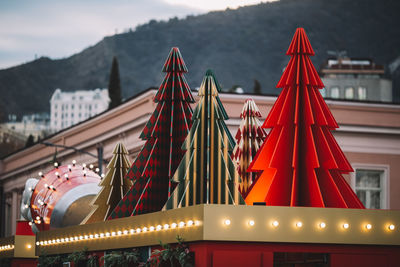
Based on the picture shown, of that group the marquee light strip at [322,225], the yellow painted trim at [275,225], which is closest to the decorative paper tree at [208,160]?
the yellow painted trim at [275,225]

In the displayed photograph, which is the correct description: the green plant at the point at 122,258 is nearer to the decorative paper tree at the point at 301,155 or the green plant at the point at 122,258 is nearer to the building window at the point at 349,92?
the decorative paper tree at the point at 301,155

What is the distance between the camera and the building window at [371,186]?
46875 mm

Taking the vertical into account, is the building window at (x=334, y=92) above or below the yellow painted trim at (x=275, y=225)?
above

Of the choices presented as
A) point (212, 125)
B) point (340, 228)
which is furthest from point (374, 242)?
point (212, 125)

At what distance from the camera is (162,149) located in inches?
784

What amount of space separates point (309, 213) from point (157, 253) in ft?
9.55

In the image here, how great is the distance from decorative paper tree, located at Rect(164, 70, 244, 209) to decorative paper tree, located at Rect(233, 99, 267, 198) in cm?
410

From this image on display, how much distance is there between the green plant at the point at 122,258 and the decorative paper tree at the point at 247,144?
4.24 m

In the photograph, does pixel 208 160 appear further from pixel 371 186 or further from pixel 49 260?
pixel 371 186

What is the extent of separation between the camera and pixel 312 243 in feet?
50.0

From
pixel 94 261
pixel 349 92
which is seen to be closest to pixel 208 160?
pixel 94 261

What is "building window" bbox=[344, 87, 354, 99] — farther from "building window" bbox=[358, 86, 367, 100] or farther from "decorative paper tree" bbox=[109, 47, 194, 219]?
"decorative paper tree" bbox=[109, 47, 194, 219]

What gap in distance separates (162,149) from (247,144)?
7.64 ft

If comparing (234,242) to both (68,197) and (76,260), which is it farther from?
(68,197)
